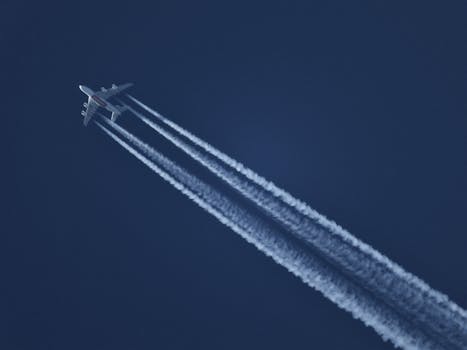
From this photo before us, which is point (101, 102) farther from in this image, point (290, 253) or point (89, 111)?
point (290, 253)

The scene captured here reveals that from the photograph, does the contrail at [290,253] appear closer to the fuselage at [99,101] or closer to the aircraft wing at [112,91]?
Result: the fuselage at [99,101]

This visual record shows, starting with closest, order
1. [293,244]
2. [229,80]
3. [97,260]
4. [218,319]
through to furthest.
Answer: [293,244], [218,319], [97,260], [229,80]

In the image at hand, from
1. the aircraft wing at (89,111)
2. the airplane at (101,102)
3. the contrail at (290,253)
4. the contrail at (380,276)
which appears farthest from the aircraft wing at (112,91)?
the contrail at (380,276)

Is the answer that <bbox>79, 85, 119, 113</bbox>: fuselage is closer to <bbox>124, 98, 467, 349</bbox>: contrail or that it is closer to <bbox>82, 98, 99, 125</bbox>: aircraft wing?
<bbox>82, 98, 99, 125</bbox>: aircraft wing

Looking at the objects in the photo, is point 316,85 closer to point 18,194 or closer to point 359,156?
point 359,156

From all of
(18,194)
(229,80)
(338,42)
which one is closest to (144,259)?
(18,194)

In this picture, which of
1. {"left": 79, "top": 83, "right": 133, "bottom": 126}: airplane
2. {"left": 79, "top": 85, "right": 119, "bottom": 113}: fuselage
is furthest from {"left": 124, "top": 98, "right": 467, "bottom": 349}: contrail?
{"left": 79, "top": 85, "right": 119, "bottom": 113}: fuselage
